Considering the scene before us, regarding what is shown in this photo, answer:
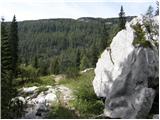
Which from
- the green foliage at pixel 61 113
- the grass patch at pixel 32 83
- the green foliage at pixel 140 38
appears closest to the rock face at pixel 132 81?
the green foliage at pixel 140 38

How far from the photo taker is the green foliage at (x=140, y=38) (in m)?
18.0

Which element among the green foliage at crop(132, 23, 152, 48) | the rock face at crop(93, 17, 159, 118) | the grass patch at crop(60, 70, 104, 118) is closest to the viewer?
the rock face at crop(93, 17, 159, 118)

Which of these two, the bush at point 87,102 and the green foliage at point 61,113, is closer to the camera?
the bush at point 87,102

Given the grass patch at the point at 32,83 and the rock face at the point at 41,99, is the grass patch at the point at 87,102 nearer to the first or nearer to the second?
the rock face at the point at 41,99

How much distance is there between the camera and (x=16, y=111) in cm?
1930

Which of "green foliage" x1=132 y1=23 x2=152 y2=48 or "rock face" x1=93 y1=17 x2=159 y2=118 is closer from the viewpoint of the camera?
"rock face" x1=93 y1=17 x2=159 y2=118

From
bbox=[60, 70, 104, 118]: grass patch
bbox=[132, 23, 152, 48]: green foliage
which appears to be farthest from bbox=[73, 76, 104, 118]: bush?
bbox=[132, 23, 152, 48]: green foliage

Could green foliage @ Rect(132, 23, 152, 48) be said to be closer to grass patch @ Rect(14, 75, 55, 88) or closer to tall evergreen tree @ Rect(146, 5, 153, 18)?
tall evergreen tree @ Rect(146, 5, 153, 18)

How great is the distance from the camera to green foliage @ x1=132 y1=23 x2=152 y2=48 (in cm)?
1802

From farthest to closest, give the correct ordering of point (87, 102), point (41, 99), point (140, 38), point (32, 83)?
point (32, 83) → point (41, 99) → point (87, 102) → point (140, 38)

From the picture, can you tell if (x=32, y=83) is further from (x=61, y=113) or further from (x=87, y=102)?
(x=87, y=102)

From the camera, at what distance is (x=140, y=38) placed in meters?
18.3

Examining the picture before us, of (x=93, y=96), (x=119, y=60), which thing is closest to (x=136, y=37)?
(x=119, y=60)

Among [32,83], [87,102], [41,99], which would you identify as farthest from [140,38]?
[32,83]
